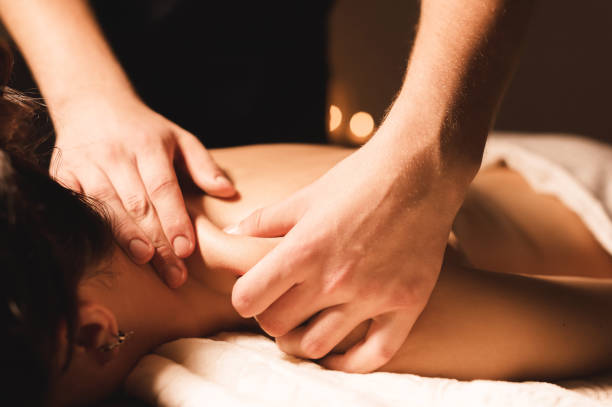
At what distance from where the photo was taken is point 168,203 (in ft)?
2.23

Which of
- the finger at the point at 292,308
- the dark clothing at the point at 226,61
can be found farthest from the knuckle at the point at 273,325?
the dark clothing at the point at 226,61

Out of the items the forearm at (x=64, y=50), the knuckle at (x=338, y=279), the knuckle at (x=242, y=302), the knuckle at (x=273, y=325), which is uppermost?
the forearm at (x=64, y=50)

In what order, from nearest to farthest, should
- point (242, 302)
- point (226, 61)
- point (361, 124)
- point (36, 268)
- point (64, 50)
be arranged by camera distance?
point (36, 268) → point (242, 302) → point (64, 50) → point (226, 61) → point (361, 124)

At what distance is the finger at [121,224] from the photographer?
658mm

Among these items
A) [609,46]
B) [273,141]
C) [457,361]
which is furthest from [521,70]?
[457,361]

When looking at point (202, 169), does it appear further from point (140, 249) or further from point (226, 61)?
point (226, 61)

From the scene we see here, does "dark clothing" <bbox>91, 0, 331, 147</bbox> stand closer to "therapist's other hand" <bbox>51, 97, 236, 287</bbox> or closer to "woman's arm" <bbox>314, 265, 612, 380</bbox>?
"therapist's other hand" <bbox>51, 97, 236, 287</bbox>

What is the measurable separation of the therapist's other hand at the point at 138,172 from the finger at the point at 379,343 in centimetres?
24

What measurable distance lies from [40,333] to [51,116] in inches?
18.6

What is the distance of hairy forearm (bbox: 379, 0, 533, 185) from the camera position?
65cm

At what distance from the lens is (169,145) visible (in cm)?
74

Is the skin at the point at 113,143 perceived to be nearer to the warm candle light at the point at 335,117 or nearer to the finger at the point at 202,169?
the finger at the point at 202,169

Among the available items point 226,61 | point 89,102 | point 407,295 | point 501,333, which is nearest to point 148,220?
point 89,102

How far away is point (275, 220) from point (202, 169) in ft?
0.55
